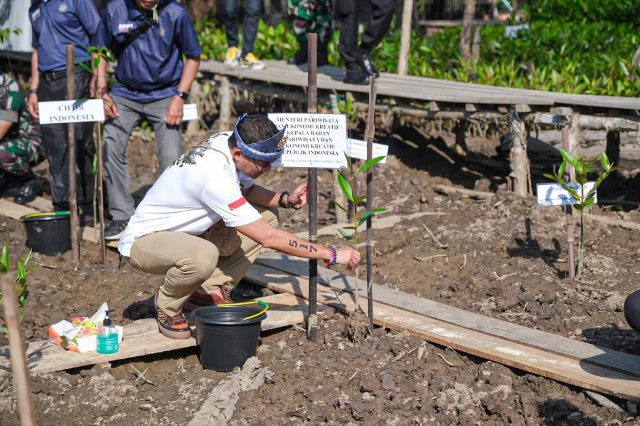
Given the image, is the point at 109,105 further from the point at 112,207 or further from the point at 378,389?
the point at 378,389

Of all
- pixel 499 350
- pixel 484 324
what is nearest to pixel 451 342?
pixel 499 350

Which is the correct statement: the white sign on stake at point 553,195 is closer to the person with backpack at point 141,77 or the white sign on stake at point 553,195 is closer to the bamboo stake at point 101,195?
the person with backpack at point 141,77

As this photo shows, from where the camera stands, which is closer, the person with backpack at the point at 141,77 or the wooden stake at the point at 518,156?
the person with backpack at the point at 141,77

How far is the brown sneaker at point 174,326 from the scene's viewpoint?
16.6ft

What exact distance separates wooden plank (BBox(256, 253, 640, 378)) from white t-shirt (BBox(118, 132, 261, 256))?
119 cm

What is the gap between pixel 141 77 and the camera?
696 cm

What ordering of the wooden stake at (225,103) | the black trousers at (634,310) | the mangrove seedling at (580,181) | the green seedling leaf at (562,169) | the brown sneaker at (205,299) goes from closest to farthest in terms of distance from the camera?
the black trousers at (634,310)
the brown sneaker at (205,299)
the mangrove seedling at (580,181)
the green seedling leaf at (562,169)
the wooden stake at (225,103)

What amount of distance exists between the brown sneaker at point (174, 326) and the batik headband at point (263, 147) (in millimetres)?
1028

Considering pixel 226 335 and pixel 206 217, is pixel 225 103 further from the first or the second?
pixel 226 335

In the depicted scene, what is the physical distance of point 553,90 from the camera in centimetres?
934

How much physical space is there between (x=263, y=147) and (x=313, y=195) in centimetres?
49

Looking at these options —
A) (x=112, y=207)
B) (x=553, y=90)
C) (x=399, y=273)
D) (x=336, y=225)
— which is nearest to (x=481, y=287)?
(x=399, y=273)

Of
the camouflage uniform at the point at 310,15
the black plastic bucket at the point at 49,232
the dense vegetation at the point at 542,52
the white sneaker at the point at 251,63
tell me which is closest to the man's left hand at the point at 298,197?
the black plastic bucket at the point at 49,232

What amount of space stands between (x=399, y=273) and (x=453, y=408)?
2091 millimetres
